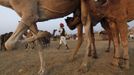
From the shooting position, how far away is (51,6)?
396 inches

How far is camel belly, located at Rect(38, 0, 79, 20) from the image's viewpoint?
9992 millimetres

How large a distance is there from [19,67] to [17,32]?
2273 millimetres

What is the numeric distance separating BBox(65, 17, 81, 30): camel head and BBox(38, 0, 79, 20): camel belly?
0.75m

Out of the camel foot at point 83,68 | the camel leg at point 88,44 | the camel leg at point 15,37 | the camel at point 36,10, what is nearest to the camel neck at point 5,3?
the camel at point 36,10

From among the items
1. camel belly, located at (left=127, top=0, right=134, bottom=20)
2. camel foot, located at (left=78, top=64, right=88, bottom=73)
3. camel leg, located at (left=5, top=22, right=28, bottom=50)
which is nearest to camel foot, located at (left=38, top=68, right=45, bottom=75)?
camel foot, located at (left=78, top=64, right=88, bottom=73)

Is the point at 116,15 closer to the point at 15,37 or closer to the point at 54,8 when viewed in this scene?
the point at 54,8

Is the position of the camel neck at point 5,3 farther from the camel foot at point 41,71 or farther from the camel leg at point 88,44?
the camel leg at point 88,44

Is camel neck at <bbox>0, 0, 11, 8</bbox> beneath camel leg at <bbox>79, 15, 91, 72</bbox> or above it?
above

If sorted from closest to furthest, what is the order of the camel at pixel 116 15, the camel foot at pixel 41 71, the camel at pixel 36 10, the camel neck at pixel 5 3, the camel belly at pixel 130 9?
the camel at pixel 36 10
the camel neck at pixel 5 3
the camel foot at pixel 41 71
the camel at pixel 116 15
the camel belly at pixel 130 9

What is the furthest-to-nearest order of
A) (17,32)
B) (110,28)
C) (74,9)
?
(110,28), (74,9), (17,32)

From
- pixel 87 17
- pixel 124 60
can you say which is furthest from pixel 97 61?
pixel 87 17

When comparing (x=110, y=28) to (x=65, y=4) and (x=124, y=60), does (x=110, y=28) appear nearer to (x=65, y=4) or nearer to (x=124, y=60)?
(x=124, y=60)

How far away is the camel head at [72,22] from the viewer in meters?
11.2

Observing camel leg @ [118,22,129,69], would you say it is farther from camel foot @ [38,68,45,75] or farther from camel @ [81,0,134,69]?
camel foot @ [38,68,45,75]
